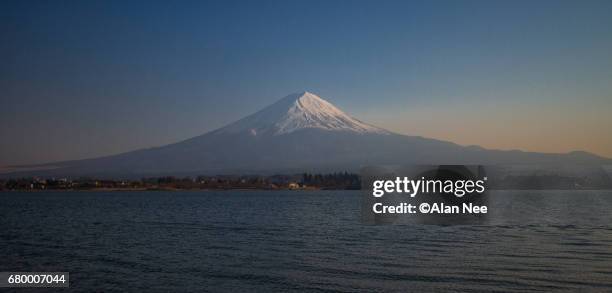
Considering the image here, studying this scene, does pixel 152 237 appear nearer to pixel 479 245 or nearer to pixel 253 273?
pixel 253 273

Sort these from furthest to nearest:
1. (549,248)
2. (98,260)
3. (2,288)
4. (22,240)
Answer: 1. (22,240)
2. (549,248)
3. (98,260)
4. (2,288)

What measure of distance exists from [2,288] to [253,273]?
8.96m

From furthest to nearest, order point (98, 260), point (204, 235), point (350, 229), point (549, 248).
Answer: point (350, 229) < point (204, 235) < point (549, 248) < point (98, 260)

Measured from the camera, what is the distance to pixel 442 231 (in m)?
39.8

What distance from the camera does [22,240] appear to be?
36.9 metres

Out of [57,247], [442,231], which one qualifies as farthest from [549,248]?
[57,247]

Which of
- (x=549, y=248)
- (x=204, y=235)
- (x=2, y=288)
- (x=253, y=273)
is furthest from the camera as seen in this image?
(x=204, y=235)

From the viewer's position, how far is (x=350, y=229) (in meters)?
43.0

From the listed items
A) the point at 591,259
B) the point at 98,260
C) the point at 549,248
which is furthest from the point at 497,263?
the point at 98,260

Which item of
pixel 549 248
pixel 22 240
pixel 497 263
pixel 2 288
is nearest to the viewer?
pixel 2 288

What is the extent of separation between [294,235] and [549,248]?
53.3 feet

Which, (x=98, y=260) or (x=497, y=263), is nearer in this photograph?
(x=497, y=263)

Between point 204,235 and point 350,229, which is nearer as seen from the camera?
point 204,235

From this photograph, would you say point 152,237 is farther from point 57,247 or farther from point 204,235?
point 57,247
